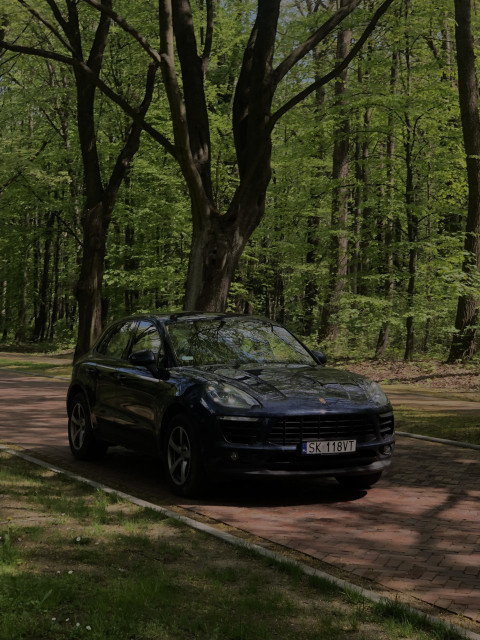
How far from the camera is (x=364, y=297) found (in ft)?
74.1

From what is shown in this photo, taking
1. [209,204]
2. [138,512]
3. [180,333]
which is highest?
[209,204]

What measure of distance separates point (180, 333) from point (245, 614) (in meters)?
4.33

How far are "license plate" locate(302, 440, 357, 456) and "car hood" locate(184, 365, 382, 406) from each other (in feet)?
1.13

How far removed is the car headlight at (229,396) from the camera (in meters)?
6.73

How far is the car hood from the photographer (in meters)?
6.87

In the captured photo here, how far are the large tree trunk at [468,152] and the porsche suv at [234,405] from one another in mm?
12419

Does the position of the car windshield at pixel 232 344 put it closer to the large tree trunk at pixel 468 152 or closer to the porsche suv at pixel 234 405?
the porsche suv at pixel 234 405

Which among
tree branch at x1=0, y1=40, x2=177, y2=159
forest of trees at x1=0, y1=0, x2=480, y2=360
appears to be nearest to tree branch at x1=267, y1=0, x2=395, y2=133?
forest of trees at x1=0, y1=0, x2=480, y2=360

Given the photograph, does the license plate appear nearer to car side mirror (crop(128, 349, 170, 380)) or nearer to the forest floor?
car side mirror (crop(128, 349, 170, 380))

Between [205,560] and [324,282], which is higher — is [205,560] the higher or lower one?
the lower one

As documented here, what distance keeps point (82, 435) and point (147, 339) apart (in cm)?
165

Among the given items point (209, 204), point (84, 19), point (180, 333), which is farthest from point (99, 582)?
point (84, 19)

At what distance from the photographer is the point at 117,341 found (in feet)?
29.9

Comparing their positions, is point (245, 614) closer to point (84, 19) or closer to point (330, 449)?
point (330, 449)
